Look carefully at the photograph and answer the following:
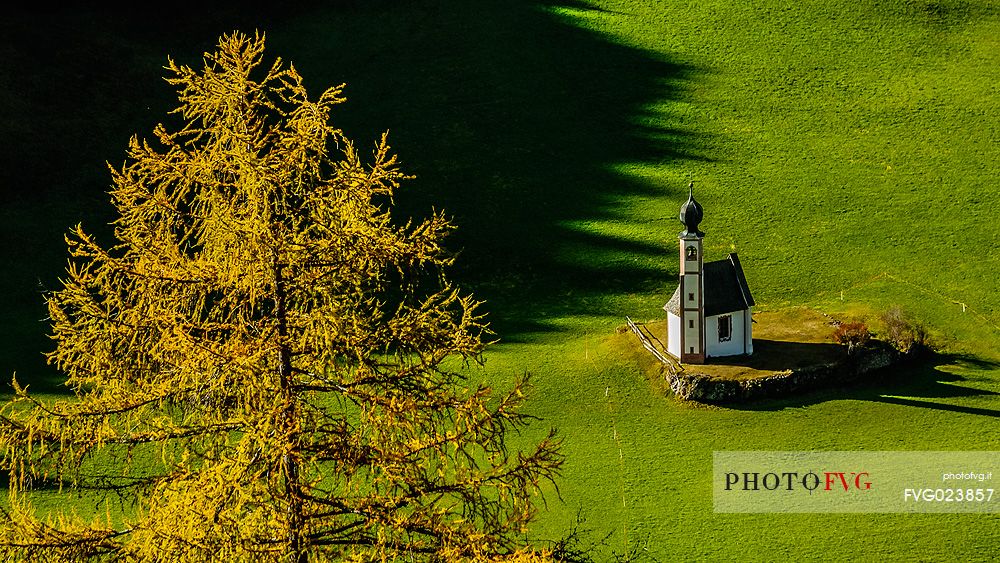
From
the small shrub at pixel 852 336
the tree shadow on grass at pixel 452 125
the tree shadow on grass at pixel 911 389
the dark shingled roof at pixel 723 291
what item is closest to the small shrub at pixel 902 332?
the tree shadow on grass at pixel 911 389

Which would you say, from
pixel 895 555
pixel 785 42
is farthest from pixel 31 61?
pixel 895 555

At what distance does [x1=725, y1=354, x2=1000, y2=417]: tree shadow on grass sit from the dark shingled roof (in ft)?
9.67

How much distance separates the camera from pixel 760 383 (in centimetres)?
3584

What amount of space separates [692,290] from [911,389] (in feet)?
21.1

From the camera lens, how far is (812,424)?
1367 inches

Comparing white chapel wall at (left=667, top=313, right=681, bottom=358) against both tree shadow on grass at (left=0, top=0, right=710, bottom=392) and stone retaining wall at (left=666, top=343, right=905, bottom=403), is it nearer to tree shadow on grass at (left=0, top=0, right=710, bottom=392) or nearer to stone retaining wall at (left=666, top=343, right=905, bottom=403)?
stone retaining wall at (left=666, top=343, right=905, bottom=403)

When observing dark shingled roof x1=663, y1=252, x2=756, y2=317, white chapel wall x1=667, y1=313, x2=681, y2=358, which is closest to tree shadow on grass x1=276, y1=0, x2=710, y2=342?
white chapel wall x1=667, y1=313, x2=681, y2=358

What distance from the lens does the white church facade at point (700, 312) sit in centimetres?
3706

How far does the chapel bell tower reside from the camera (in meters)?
37.0

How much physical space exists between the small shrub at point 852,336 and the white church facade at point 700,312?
2.47 metres

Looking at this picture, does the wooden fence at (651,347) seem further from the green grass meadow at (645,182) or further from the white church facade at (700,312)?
the green grass meadow at (645,182)

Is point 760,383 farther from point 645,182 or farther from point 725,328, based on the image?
point 645,182

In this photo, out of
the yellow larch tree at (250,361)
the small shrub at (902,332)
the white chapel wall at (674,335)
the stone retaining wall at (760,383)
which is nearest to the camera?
the yellow larch tree at (250,361)

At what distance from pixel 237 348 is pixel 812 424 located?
23.5 m
